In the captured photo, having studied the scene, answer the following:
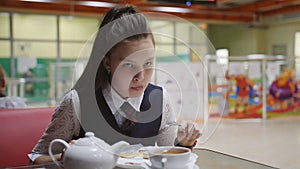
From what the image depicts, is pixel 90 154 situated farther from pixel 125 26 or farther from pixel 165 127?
pixel 165 127

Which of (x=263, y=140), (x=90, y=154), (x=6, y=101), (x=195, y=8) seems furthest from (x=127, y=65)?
(x=195, y=8)

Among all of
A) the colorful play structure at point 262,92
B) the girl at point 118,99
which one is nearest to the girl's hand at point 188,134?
the girl at point 118,99

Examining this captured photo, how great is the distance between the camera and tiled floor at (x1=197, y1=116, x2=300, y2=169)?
350cm

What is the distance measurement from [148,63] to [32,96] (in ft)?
24.9

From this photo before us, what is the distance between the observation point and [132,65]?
0.95 metres

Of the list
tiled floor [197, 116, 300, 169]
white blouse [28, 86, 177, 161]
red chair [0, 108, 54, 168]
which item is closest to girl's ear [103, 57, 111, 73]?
white blouse [28, 86, 177, 161]

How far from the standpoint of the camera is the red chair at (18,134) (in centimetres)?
150

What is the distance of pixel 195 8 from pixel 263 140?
4361 millimetres

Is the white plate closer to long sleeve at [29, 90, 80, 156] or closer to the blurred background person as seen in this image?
long sleeve at [29, 90, 80, 156]

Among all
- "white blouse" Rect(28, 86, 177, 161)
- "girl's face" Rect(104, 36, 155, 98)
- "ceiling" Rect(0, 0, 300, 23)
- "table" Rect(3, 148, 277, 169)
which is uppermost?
"ceiling" Rect(0, 0, 300, 23)

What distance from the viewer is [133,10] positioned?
3.63 feet

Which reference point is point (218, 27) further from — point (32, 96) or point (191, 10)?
point (32, 96)

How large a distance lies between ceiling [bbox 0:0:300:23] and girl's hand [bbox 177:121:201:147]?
500 cm

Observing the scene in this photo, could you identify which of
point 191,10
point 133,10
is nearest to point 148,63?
point 133,10
